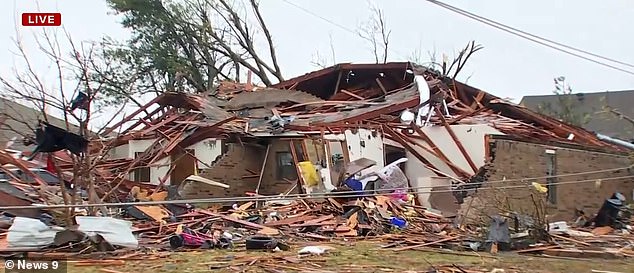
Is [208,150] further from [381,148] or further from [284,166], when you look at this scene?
[381,148]

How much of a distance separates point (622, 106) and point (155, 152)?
29847mm

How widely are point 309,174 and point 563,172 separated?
6.42 meters

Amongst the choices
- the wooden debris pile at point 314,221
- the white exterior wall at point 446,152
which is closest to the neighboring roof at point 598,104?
the white exterior wall at point 446,152

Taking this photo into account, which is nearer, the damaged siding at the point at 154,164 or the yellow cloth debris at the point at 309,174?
the yellow cloth debris at the point at 309,174

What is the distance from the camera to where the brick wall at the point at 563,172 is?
50.6 feet

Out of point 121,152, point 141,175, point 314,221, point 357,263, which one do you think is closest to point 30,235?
point 357,263

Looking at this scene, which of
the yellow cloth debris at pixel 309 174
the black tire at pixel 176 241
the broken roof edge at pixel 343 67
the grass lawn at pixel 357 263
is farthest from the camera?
the broken roof edge at pixel 343 67

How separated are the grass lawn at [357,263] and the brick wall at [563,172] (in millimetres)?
5254

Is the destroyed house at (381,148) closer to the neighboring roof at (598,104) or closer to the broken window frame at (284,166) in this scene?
the broken window frame at (284,166)

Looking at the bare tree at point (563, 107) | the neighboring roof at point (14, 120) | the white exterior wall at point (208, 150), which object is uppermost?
the bare tree at point (563, 107)

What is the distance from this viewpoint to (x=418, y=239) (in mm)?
11969

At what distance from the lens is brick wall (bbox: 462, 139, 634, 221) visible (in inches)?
607

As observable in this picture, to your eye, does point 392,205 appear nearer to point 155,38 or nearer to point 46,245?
point 46,245

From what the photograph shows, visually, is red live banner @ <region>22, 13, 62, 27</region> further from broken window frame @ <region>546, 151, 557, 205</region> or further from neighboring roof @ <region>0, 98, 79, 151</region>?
broken window frame @ <region>546, 151, 557, 205</region>
